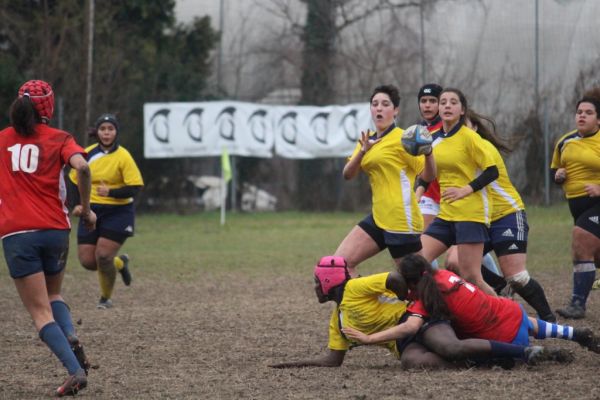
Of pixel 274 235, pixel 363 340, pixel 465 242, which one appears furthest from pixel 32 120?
pixel 274 235

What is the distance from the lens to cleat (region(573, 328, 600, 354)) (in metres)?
6.86

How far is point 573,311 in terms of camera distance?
9211mm

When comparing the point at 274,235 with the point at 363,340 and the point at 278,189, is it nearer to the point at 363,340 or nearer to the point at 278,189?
the point at 278,189

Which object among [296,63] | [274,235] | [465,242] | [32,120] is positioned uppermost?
[296,63]

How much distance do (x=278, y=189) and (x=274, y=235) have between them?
617 centimetres

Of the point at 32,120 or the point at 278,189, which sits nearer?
the point at 32,120

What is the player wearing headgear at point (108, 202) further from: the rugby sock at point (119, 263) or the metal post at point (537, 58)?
the metal post at point (537, 58)

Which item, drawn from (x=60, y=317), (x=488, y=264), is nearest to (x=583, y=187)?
(x=488, y=264)

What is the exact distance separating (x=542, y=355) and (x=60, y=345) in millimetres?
3008

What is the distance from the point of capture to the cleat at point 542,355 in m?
6.67

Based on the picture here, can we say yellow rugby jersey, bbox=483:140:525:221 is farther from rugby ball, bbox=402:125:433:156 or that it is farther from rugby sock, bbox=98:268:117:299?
rugby sock, bbox=98:268:117:299

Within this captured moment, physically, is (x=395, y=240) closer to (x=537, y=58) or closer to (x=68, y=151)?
(x=68, y=151)

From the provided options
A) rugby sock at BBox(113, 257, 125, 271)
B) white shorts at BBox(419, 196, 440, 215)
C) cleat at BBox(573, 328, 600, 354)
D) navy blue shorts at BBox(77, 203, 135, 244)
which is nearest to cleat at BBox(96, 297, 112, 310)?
navy blue shorts at BBox(77, 203, 135, 244)

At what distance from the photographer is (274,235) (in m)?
20.0
